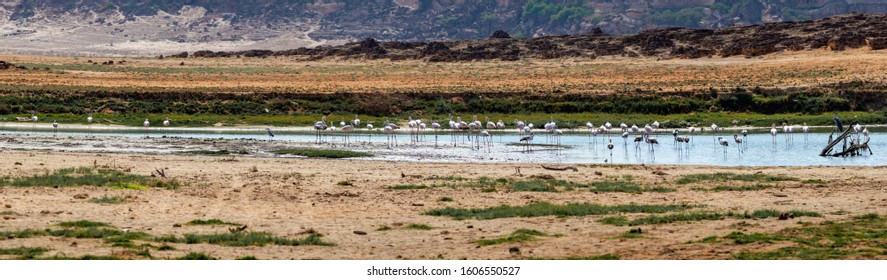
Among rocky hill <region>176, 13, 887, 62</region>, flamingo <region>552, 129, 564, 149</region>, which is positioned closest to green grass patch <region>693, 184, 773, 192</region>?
flamingo <region>552, 129, 564, 149</region>

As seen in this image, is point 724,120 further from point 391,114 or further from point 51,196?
point 51,196

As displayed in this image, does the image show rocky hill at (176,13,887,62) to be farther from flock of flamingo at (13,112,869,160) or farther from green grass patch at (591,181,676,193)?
green grass patch at (591,181,676,193)

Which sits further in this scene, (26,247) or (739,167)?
(739,167)

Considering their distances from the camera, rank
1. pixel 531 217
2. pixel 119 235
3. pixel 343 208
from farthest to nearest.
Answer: pixel 343 208, pixel 531 217, pixel 119 235

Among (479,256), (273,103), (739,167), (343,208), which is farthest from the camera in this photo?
(273,103)

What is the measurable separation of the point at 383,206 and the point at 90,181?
659 centimetres

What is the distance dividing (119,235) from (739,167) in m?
18.0

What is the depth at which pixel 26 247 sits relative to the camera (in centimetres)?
1603

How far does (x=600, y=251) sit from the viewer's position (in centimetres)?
1597

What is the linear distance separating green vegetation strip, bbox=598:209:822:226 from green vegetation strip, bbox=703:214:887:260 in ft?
3.99

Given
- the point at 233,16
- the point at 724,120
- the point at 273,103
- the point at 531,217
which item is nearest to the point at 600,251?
the point at 531,217

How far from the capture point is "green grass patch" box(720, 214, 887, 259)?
15148mm

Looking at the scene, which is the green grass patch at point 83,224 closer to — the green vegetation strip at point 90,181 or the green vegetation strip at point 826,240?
the green vegetation strip at point 90,181

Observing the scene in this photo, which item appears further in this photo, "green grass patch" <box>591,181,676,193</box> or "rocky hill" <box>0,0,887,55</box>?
"rocky hill" <box>0,0,887,55</box>
